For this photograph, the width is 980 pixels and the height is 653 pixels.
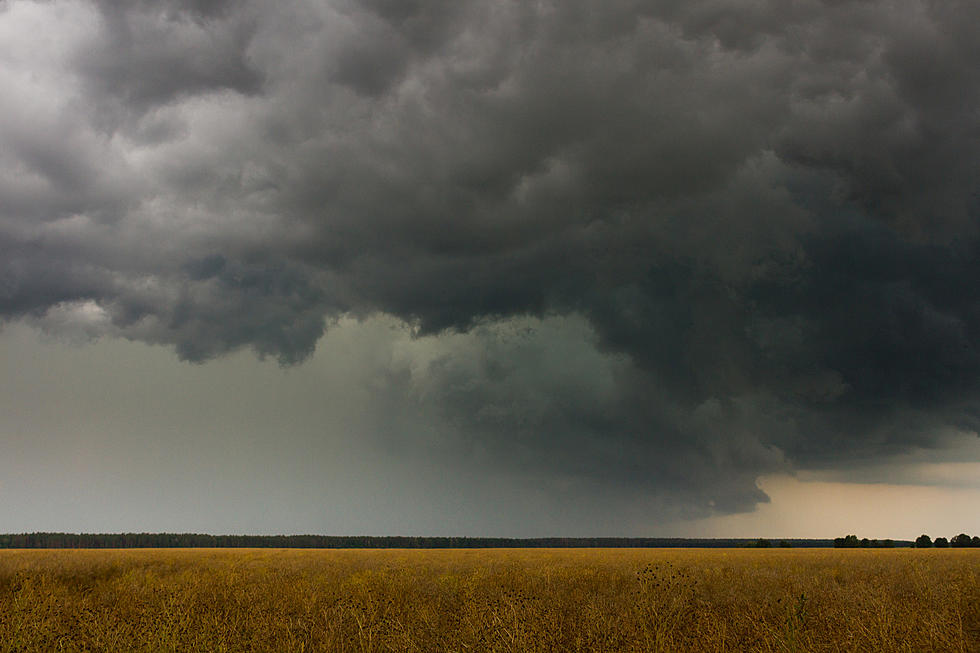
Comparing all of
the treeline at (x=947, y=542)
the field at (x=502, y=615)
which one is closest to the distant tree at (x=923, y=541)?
the treeline at (x=947, y=542)

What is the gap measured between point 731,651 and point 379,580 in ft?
47.3

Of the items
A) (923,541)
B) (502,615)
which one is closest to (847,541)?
(923,541)

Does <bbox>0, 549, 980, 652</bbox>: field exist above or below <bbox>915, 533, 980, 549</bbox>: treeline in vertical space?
above

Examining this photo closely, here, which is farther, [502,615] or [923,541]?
[923,541]

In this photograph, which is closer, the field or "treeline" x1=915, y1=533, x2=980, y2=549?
the field

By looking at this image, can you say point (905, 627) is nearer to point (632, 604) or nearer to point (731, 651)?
point (731, 651)

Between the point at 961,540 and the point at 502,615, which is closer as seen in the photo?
the point at 502,615

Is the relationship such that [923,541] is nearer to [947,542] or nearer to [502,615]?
[947,542]

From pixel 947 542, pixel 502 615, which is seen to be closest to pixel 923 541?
pixel 947 542

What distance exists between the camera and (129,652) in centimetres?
963

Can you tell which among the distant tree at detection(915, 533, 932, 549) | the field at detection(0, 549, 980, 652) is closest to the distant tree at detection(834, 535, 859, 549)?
the distant tree at detection(915, 533, 932, 549)

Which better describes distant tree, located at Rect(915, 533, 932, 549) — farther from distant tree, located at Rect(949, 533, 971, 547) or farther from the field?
the field

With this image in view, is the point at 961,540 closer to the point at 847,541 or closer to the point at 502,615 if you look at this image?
the point at 847,541

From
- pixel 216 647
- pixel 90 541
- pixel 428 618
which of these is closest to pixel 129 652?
pixel 216 647
